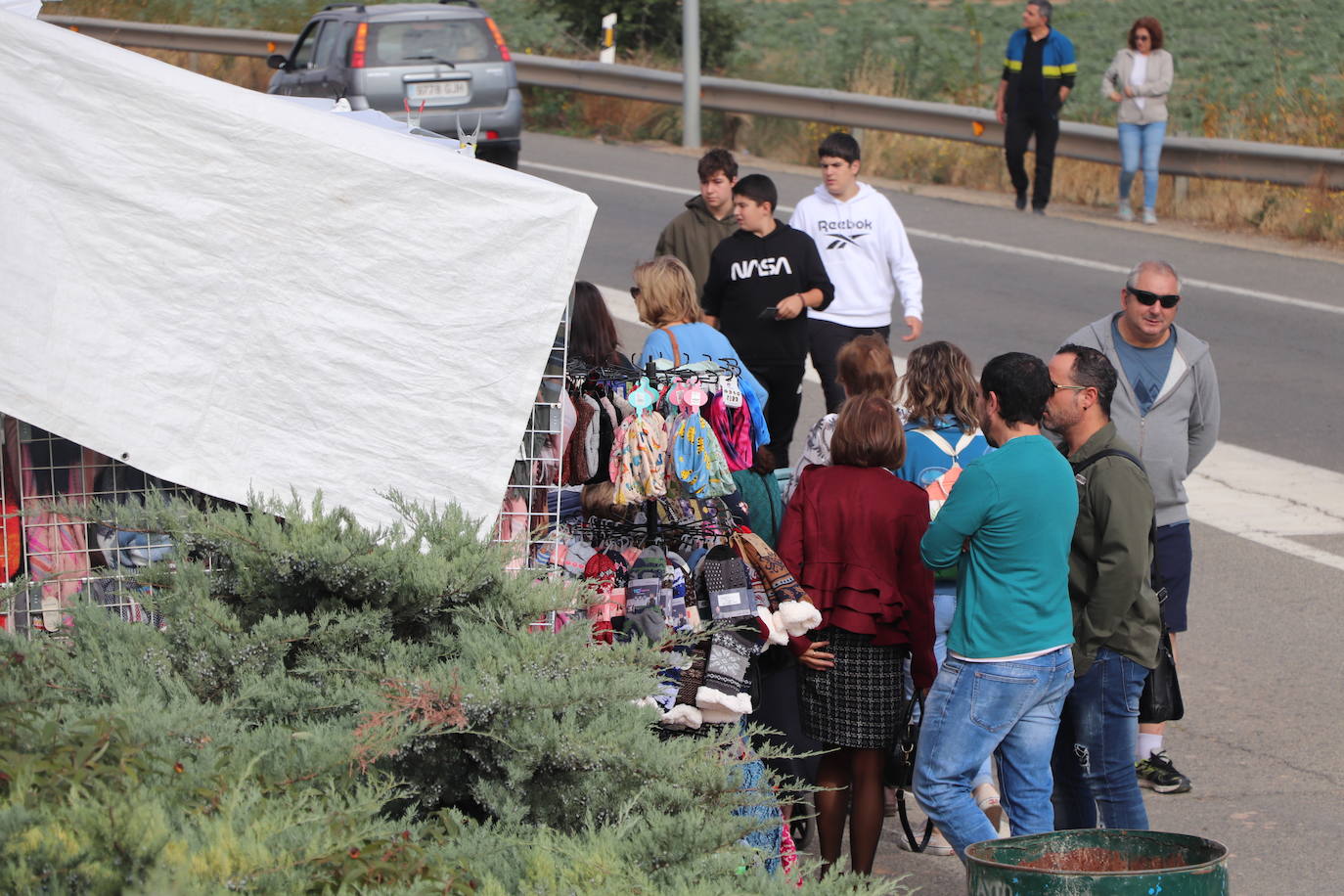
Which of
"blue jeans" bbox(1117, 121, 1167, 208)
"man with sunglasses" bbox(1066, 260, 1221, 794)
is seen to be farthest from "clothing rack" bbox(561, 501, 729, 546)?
"blue jeans" bbox(1117, 121, 1167, 208)

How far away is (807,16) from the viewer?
46.9 m

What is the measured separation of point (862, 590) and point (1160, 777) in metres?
1.74

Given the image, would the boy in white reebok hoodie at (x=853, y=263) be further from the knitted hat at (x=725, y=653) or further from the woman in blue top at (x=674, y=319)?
the knitted hat at (x=725, y=653)

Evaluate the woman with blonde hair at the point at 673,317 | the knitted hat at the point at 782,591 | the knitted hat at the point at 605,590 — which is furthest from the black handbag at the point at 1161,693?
the knitted hat at the point at 605,590

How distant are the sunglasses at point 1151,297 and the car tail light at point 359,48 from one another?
13540 millimetres

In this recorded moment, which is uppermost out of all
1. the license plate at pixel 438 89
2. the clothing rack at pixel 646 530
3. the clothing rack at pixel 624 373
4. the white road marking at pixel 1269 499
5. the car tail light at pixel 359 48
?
the car tail light at pixel 359 48

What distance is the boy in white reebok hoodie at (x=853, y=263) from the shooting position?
8906 mm

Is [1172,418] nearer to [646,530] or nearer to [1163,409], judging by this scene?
[1163,409]

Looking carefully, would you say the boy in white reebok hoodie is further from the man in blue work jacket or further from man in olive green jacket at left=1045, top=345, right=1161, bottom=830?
the man in blue work jacket

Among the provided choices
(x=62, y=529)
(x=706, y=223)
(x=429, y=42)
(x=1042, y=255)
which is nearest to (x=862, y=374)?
(x=706, y=223)

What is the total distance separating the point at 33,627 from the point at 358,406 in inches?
38.7

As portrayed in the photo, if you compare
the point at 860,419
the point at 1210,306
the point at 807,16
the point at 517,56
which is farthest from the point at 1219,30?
the point at 860,419

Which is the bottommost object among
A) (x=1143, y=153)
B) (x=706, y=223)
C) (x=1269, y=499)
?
(x=1269, y=499)

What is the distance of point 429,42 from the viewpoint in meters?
18.7
